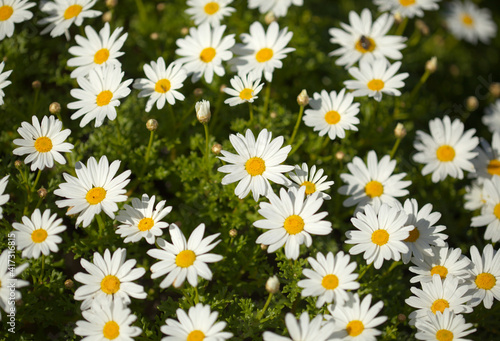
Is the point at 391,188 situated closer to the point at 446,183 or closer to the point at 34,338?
the point at 446,183

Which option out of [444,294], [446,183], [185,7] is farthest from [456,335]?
[185,7]

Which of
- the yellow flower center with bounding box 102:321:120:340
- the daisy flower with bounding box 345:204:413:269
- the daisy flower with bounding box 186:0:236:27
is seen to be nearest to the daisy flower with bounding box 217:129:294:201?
the daisy flower with bounding box 345:204:413:269

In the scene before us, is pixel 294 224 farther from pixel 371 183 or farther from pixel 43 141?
pixel 43 141

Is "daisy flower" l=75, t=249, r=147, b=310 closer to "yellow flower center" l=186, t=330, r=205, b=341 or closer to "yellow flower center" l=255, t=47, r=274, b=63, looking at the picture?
"yellow flower center" l=186, t=330, r=205, b=341

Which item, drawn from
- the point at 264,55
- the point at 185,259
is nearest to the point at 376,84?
the point at 264,55

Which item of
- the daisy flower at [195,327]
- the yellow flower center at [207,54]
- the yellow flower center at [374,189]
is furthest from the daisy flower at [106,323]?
the yellow flower center at [207,54]

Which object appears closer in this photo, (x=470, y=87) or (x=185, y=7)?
(x=185, y=7)

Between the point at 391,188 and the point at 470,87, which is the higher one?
the point at 470,87

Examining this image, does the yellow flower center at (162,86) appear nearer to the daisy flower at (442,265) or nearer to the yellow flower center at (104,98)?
the yellow flower center at (104,98)
